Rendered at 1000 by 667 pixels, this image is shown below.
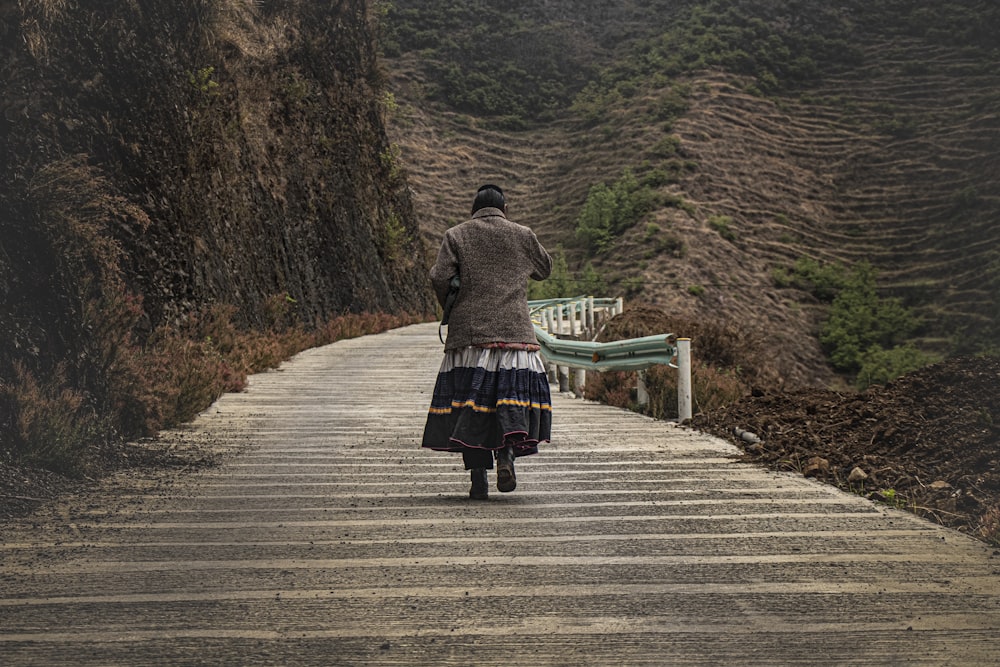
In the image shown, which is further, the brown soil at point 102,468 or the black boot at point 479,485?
the black boot at point 479,485

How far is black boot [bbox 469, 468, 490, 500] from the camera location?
7.27 metres

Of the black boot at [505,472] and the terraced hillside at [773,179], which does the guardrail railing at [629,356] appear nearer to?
the black boot at [505,472]

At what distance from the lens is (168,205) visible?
1681cm

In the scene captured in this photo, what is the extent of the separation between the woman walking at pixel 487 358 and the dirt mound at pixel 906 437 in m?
2.48

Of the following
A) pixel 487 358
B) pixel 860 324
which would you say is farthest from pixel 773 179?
pixel 487 358

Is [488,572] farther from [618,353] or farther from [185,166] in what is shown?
[185,166]

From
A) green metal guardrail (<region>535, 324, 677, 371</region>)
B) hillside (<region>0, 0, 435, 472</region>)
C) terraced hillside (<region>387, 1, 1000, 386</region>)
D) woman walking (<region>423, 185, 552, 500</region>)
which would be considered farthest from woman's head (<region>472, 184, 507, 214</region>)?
terraced hillside (<region>387, 1, 1000, 386</region>)

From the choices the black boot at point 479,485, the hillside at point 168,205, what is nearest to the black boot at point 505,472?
the black boot at point 479,485

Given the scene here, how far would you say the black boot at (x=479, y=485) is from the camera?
23.9ft

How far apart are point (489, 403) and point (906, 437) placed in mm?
3565

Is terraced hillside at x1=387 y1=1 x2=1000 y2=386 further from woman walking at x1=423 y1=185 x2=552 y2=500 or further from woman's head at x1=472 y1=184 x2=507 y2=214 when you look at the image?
woman walking at x1=423 y1=185 x2=552 y2=500

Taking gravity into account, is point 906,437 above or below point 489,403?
below

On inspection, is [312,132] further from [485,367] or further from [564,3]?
[564,3]

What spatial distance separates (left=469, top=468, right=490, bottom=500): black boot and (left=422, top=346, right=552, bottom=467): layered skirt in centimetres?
11
